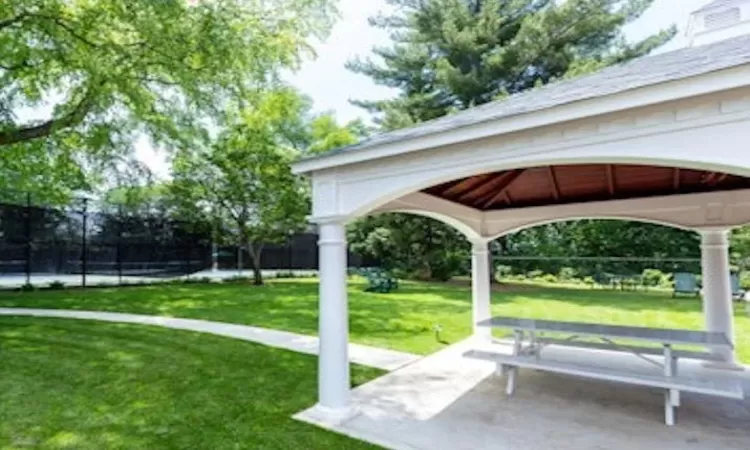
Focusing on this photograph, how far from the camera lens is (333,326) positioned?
4.92 metres

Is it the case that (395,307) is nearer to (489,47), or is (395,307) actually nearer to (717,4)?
(717,4)

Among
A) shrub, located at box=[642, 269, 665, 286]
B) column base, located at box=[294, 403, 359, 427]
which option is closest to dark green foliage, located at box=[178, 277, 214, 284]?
column base, located at box=[294, 403, 359, 427]

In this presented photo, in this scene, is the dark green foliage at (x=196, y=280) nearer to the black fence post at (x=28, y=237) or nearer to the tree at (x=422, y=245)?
the black fence post at (x=28, y=237)

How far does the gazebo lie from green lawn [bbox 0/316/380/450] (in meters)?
0.81

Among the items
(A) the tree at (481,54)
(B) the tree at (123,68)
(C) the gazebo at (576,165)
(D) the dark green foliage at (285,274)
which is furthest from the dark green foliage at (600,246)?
(B) the tree at (123,68)

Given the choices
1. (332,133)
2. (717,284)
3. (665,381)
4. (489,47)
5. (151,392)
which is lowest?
(151,392)

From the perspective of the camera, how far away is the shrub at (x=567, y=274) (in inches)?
737

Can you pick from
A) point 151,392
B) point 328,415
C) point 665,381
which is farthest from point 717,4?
point 151,392

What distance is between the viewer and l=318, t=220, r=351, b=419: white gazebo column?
4.89 meters

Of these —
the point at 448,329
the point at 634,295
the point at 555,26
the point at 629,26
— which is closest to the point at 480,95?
the point at 555,26

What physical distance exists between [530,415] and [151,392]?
413 centimetres

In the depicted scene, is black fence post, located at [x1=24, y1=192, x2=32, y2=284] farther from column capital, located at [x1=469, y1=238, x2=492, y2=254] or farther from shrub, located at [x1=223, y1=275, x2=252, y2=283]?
column capital, located at [x1=469, y1=238, x2=492, y2=254]

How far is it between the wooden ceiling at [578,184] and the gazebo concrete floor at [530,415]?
242 cm

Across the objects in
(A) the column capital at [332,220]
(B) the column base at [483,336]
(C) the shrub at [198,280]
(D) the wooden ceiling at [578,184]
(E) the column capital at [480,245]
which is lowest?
(B) the column base at [483,336]
